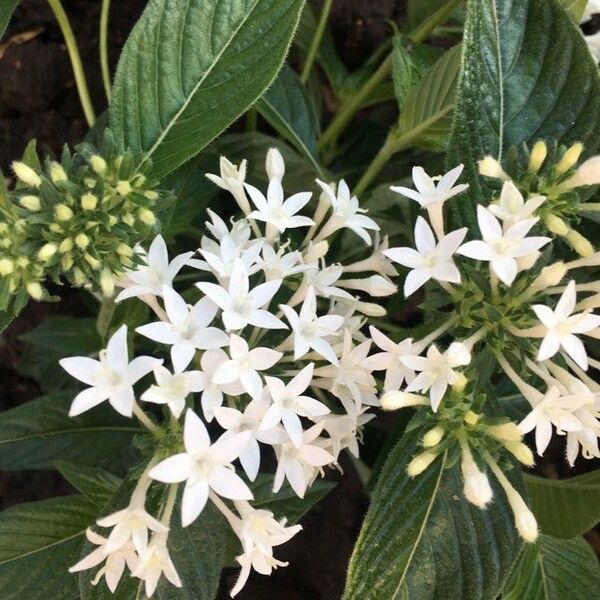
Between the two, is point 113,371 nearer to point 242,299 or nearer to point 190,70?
point 242,299

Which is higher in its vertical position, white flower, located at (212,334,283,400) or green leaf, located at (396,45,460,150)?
green leaf, located at (396,45,460,150)

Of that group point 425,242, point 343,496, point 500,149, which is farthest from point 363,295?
point 425,242

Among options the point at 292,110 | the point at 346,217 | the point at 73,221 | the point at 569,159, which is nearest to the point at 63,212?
the point at 73,221

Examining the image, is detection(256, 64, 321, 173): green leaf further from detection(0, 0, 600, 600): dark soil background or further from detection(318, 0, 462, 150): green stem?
detection(0, 0, 600, 600): dark soil background

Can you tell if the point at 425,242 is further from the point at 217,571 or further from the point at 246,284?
the point at 217,571

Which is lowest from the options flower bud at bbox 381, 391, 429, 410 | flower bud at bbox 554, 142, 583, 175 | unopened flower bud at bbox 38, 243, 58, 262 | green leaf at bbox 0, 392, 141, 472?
green leaf at bbox 0, 392, 141, 472

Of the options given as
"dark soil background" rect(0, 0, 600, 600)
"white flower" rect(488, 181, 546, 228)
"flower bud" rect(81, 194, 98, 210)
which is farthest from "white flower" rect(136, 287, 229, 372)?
"dark soil background" rect(0, 0, 600, 600)
